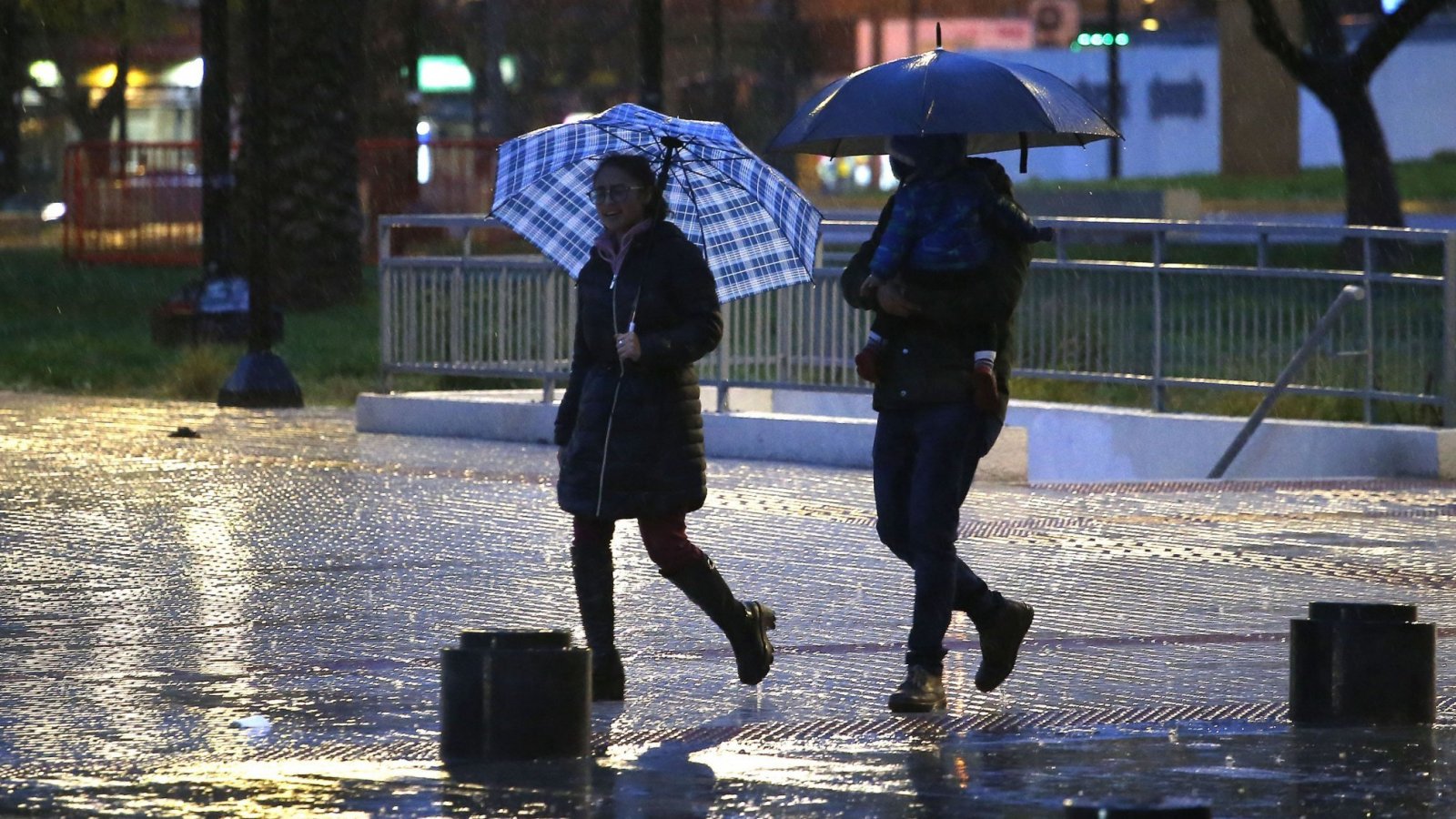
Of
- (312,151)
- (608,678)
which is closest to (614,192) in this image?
(608,678)

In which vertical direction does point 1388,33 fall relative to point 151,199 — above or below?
above

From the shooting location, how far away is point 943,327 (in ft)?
23.8

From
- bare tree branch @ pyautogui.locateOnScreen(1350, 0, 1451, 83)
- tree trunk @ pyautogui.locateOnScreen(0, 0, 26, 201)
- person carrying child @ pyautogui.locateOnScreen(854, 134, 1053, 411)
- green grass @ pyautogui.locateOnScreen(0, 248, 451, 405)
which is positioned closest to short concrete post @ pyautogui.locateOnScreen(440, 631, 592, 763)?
person carrying child @ pyautogui.locateOnScreen(854, 134, 1053, 411)

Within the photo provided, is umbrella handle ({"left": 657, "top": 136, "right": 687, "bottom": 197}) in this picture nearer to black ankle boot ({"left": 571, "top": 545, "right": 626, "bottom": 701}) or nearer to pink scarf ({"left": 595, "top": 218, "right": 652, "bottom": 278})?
pink scarf ({"left": 595, "top": 218, "right": 652, "bottom": 278})

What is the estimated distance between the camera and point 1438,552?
35.2 feet

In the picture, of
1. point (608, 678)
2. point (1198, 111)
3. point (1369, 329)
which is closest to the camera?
point (608, 678)

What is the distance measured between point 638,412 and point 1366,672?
211 centimetres

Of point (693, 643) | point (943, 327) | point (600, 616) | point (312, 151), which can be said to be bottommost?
point (693, 643)

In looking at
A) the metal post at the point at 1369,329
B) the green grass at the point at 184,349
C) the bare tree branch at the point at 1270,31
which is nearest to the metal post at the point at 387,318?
the green grass at the point at 184,349

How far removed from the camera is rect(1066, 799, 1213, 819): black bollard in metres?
4.69

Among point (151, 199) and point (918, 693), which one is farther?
point (151, 199)

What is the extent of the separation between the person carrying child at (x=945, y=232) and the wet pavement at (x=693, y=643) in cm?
101

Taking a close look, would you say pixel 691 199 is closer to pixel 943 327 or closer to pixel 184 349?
pixel 943 327

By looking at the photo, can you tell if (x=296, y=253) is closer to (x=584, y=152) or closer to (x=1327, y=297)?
(x=1327, y=297)
